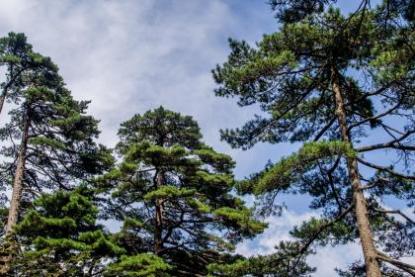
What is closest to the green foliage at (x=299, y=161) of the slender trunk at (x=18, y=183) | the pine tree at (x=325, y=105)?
the pine tree at (x=325, y=105)

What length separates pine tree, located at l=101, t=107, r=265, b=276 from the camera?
61.9ft

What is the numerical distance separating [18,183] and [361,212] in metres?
15.5

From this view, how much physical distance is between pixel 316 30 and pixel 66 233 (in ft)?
38.8

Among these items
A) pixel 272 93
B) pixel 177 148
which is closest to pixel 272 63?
pixel 272 93

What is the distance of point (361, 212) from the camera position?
11.5 meters

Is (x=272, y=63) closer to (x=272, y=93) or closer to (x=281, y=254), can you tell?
(x=272, y=93)

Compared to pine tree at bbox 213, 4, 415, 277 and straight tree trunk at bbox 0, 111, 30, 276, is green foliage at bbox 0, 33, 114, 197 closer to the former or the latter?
straight tree trunk at bbox 0, 111, 30, 276

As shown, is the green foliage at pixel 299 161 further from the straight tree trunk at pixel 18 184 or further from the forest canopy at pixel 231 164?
the straight tree trunk at pixel 18 184

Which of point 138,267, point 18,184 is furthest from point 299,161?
point 18,184

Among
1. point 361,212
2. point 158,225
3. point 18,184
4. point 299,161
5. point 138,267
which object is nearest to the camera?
point 299,161

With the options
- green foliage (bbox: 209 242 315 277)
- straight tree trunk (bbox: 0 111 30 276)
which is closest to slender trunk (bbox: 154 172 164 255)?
straight tree trunk (bbox: 0 111 30 276)

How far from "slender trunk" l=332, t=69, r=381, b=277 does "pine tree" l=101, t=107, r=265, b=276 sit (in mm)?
6512

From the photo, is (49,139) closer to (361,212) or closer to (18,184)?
(18,184)

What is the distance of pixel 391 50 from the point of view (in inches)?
463
